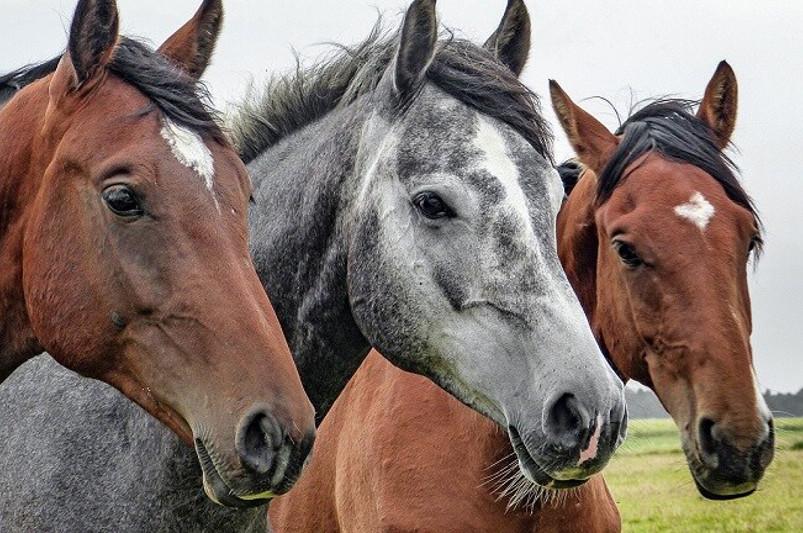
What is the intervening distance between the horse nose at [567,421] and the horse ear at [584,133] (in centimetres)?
275

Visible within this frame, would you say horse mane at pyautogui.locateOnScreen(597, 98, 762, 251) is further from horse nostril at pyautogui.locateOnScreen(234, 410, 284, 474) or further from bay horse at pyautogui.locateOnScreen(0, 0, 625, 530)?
horse nostril at pyautogui.locateOnScreen(234, 410, 284, 474)

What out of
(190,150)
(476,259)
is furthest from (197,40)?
(476,259)

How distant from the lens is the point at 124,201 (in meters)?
3.83

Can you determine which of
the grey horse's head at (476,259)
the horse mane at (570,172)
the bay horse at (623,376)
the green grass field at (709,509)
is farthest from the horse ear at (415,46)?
the green grass field at (709,509)

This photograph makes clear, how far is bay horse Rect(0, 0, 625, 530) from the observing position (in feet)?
13.9

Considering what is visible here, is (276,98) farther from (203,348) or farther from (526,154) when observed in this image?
(203,348)

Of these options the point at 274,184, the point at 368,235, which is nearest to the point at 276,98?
the point at 274,184

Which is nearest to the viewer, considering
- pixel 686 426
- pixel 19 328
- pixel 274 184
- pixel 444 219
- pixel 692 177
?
pixel 19 328

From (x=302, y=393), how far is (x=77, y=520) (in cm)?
160

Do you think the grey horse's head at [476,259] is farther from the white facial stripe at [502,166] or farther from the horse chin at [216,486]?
the horse chin at [216,486]

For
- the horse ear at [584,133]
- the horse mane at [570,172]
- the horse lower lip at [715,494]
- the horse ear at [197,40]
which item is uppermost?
the horse ear at [197,40]

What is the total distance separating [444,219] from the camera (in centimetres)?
459

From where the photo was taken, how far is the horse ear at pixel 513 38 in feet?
18.6

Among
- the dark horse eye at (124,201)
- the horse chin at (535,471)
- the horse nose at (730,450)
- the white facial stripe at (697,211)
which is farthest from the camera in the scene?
the white facial stripe at (697,211)
